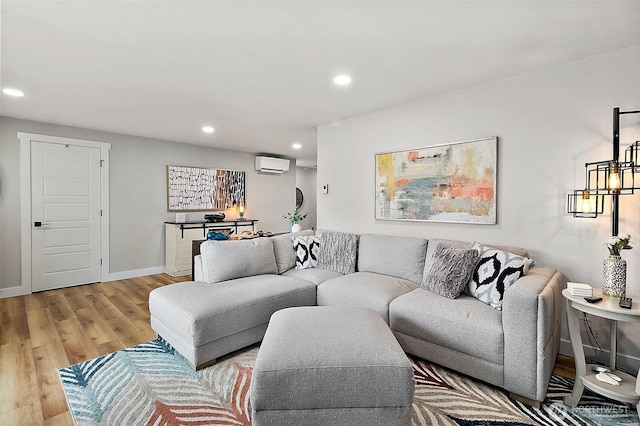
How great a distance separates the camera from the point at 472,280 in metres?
2.40

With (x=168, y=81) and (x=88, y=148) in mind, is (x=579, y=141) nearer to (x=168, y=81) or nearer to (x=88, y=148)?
(x=168, y=81)

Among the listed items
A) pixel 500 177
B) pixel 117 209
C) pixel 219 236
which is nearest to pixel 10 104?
pixel 117 209

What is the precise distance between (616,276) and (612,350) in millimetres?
487

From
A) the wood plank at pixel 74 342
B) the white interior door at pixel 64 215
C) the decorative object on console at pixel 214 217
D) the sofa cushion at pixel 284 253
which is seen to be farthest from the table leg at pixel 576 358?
the white interior door at pixel 64 215

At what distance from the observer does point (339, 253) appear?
3330 millimetres

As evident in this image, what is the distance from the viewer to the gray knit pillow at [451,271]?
2.38m

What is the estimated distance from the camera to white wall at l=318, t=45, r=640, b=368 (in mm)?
2199

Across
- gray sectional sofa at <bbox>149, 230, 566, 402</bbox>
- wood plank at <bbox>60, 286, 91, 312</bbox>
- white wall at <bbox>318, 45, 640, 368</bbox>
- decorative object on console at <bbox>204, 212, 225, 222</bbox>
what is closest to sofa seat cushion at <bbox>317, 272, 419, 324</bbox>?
gray sectional sofa at <bbox>149, 230, 566, 402</bbox>

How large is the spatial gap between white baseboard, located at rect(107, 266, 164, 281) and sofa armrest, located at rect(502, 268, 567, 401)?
5.10m

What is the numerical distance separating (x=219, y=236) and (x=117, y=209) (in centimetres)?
208

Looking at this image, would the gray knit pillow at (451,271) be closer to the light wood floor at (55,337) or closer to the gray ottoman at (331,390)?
the light wood floor at (55,337)

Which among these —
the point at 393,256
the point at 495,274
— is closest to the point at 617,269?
the point at 495,274

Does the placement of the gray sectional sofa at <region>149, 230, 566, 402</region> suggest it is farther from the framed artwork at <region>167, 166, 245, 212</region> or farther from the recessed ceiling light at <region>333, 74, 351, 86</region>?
the framed artwork at <region>167, 166, 245, 212</region>

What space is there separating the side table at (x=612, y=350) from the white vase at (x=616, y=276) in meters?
0.04
